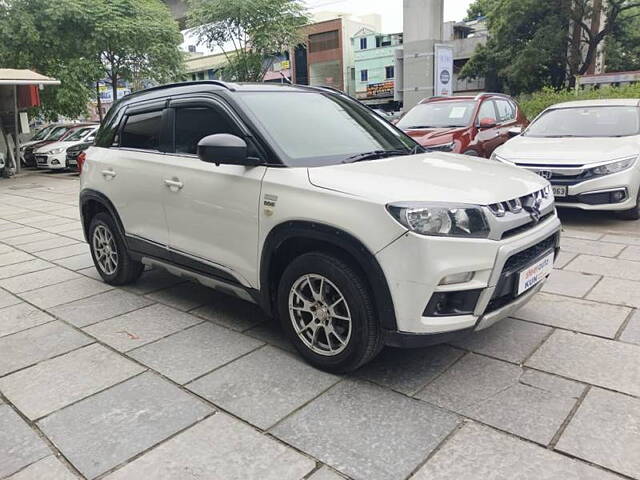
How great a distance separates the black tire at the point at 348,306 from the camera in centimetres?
280

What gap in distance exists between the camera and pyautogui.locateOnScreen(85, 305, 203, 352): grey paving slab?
3717mm

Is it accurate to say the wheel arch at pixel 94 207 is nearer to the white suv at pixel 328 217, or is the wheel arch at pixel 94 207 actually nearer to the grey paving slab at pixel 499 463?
the white suv at pixel 328 217

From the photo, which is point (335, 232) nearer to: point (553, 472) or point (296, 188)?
point (296, 188)

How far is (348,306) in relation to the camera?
2854mm

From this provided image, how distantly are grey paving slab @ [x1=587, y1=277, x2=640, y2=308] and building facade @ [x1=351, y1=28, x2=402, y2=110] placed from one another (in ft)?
140

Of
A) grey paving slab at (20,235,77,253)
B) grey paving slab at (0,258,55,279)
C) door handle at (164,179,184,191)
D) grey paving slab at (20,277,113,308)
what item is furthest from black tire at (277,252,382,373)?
grey paving slab at (20,235,77,253)

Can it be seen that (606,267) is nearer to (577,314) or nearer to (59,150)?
(577,314)

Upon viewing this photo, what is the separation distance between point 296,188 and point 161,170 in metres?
1.44

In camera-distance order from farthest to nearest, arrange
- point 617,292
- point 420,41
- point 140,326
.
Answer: point 420,41 < point 617,292 < point 140,326

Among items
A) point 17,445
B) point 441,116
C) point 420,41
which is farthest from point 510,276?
point 420,41

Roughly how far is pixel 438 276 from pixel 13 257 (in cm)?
559

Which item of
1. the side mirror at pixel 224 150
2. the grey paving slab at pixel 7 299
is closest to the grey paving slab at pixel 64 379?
the side mirror at pixel 224 150

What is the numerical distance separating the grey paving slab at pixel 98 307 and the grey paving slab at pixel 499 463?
2.85 metres

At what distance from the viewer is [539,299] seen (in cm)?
420
